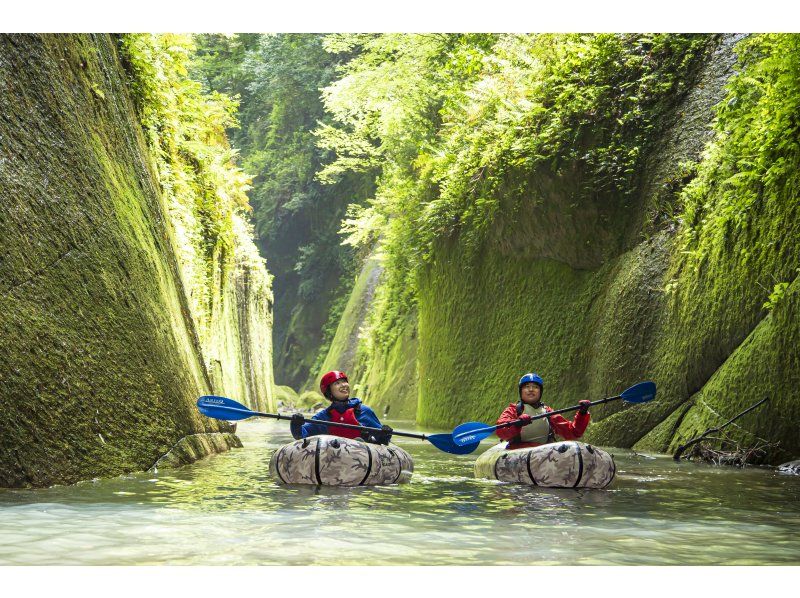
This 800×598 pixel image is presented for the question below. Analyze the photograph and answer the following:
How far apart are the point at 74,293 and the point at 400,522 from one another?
3.45 metres

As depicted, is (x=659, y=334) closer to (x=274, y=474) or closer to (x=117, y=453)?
(x=274, y=474)

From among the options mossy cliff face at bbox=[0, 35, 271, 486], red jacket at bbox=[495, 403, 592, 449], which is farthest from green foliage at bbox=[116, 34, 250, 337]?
red jacket at bbox=[495, 403, 592, 449]

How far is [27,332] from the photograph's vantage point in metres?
6.55

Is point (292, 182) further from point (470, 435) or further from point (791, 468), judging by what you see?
point (791, 468)

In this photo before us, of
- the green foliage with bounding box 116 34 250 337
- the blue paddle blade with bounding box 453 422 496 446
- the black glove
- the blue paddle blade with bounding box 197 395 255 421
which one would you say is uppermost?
the green foliage with bounding box 116 34 250 337

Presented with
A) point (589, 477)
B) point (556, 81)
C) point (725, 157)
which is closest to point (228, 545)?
point (589, 477)

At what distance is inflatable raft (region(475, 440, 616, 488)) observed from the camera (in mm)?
7801

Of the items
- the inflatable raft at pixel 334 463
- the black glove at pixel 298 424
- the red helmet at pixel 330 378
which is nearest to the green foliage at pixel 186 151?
the red helmet at pixel 330 378

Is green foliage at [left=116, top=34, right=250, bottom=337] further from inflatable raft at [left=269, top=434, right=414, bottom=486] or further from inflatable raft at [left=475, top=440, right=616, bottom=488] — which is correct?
inflatable raft at [left=475, top=440, right=616, bottom=488]

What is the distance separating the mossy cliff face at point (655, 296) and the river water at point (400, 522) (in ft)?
7.31

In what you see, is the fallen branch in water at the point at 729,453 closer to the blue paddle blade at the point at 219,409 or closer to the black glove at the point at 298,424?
the black glove at the point at 298,424

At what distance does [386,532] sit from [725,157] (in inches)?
329

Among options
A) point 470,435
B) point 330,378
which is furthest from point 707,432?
point 330,378

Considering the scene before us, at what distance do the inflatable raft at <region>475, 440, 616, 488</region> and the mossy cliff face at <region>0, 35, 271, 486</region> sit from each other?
11.2 ft
